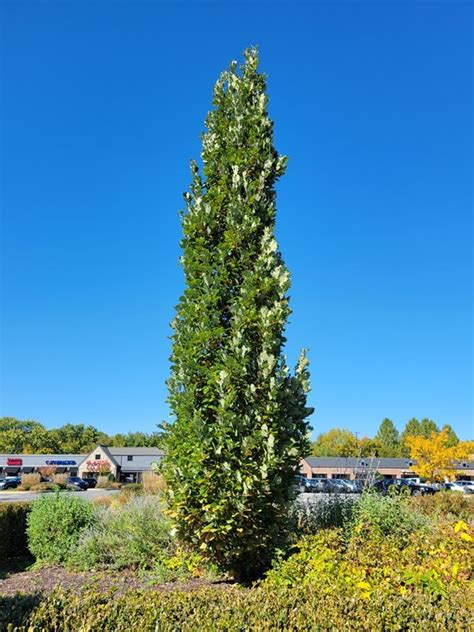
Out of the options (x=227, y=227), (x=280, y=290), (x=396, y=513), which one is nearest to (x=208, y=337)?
(x=280, y=290)

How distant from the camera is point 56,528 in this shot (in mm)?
9750

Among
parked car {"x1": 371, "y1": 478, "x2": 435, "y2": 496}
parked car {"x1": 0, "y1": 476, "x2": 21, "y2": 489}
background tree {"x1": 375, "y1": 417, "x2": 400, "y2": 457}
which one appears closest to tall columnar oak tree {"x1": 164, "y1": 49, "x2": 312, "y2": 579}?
parked car {"x1": 371, "y1": 478, "x2": 435, "y2": 496}

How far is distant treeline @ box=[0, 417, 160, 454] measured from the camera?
3548 inches

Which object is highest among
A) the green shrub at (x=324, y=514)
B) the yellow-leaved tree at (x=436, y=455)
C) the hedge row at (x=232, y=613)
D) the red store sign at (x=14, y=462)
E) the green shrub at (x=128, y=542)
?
the hedge row at (x=232, y=613)

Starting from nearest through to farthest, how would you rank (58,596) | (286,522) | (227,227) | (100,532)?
(58,596), (286,522), (227,227), (100,532)

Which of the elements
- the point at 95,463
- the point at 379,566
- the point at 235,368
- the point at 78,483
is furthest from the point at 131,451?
the point at 379,566

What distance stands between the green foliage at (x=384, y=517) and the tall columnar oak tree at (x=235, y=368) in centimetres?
189

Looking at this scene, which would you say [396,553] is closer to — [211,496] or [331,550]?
[331,550]

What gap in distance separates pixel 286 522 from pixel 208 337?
2.79m

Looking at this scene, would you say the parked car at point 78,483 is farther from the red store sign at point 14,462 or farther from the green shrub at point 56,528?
the green shrub at point 56,528

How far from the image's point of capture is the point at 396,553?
6008mm

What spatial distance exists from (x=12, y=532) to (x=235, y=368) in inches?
309

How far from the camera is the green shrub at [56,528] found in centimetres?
962

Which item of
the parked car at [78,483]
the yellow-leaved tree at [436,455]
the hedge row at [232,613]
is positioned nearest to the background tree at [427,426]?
the yellow-leaved tree at [436,455]
